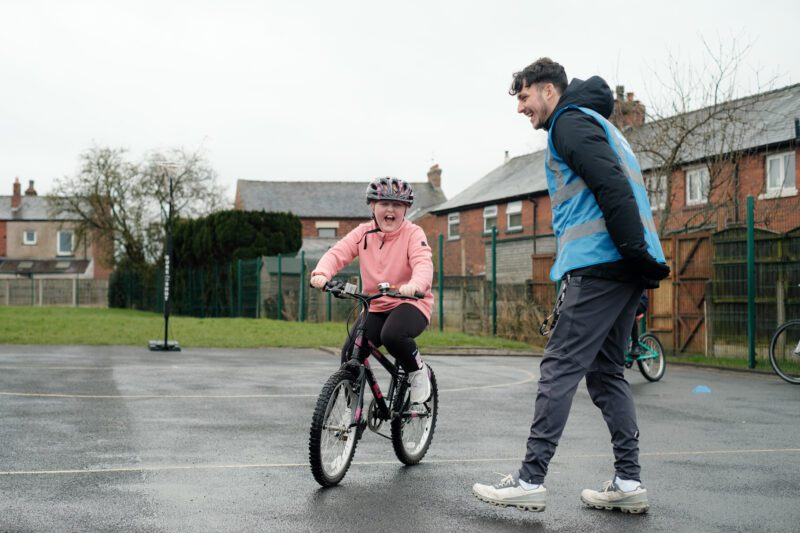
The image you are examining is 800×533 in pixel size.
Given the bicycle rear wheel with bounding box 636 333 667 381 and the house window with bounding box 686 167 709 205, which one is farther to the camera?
the house window with bounding box 686 167 709 205

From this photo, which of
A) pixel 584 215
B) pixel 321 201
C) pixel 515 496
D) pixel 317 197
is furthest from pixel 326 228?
pixel 515 496

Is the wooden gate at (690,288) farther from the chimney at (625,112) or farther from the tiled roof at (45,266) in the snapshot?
the tiled roof at (45,266)

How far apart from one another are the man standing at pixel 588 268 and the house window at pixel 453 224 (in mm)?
37035

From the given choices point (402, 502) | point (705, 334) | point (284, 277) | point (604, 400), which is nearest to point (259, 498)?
point (402, 502)

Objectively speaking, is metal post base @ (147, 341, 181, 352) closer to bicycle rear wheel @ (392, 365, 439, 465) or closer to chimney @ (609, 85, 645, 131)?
bicycle rear wheel @ (392, 365, 439, 465)

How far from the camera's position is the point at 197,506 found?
4.54m

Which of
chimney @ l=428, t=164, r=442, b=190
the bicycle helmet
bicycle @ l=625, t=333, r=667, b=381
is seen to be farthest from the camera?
chimney @ l=428, t=164, r=442, b=190

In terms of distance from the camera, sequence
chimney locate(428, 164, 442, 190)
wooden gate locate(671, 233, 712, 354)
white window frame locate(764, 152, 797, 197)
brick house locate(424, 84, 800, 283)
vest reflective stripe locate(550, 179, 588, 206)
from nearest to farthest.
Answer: vest reflective stripe locate(550, 179, 588, 206)
wooden gate locate(671, 233, 712, 354)
brick house locate(424, 84, 800, 283)
white window frame locate(764, 152, 797, 197)
chimney locate(428, 164, 442, 190)

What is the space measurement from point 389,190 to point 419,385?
123 centimetres

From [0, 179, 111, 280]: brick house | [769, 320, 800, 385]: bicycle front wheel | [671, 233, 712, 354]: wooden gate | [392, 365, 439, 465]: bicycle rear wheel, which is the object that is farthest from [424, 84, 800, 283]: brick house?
[0, 179, 111, 280]: brick house

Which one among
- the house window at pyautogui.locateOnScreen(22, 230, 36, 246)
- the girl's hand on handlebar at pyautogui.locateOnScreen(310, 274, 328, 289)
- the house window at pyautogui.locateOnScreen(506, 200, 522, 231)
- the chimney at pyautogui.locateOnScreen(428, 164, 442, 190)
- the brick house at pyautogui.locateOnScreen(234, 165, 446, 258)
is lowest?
the girl's hand on handlebar at pyautogui.locateOnScreen(310, 274, 328, 289)

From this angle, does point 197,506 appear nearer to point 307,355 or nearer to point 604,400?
point 604,400

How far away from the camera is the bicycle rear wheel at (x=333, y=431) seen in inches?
190

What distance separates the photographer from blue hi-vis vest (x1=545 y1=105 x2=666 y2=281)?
4398 millimetres
